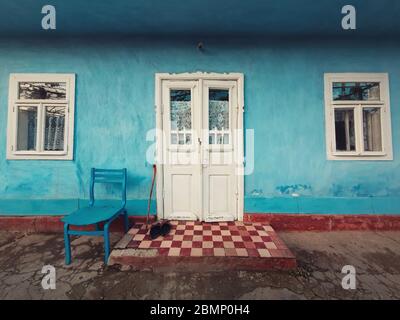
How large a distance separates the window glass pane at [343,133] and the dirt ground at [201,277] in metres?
1.54

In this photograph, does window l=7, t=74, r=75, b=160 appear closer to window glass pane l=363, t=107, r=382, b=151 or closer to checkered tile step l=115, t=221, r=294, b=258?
checkered tile step l=115, t=221, r=294, b=258

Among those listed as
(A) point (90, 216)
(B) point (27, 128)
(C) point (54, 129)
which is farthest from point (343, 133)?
(B) point (27, 128)

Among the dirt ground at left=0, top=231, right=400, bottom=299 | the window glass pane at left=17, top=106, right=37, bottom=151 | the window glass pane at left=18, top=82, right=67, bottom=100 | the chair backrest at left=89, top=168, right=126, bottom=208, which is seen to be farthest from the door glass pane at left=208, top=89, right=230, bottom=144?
the window glass pane at left=17, top=106, right=37, bottom=151

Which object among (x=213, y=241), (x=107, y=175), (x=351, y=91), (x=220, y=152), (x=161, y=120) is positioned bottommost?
(x=213, y=241)

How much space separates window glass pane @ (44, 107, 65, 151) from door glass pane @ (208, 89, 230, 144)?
2.53 meters

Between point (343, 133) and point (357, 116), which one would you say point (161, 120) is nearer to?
point (343, 133)

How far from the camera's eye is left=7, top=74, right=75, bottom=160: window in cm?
307

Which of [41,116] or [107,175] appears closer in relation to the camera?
[107,175]

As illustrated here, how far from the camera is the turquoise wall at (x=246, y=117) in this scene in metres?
3.09

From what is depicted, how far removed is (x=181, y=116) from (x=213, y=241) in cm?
202

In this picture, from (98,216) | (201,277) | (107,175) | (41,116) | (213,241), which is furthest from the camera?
(41,116)

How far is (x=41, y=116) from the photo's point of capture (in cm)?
308

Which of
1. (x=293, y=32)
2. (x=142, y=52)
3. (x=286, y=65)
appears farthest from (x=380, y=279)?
(x=142, y=52)

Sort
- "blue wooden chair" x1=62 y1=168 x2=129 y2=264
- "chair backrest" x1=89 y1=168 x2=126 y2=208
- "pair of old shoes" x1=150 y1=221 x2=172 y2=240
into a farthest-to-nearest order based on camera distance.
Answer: "chair backrest" x1=89 y1=168 x2=126 y2=208
"pair of old shoes" x1=150 y1=221 x2=172 y2=240
"blue wooden chair" x1=62 y1=168 x2=129 y2=264
